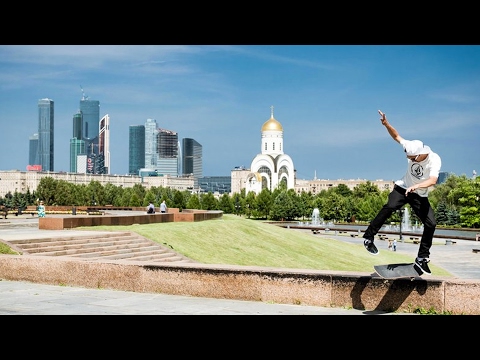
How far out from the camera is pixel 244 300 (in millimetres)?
8883

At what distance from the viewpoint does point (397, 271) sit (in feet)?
24.3

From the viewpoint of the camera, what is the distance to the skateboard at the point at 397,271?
24.2 feet

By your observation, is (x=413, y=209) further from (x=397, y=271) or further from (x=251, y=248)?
(x=251, y=248)

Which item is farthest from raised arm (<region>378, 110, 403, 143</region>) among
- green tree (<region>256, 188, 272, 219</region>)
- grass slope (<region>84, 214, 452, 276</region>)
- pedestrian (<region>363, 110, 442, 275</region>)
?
green tree (<region>256, 188, 272, 219</region>)

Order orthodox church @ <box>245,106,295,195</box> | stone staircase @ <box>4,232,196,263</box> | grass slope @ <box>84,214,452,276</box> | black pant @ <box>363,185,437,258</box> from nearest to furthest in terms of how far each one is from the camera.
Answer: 1. black pant @ <box>363,185,437,258</box>
2. stone staircase @ <box>4,232,196,263</box>
3. grass slope @ <box>84,214,452,276</box>
4. orthodox church @ <box>245,106,295,195</box>

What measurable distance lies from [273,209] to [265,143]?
186 feet

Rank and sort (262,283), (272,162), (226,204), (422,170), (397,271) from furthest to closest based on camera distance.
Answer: (272,162), (226,204), (262,283), (397,271), (422,170)

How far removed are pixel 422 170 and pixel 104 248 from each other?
16.6 metres

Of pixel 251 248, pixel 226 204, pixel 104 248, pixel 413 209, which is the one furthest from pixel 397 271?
pixel 226 204

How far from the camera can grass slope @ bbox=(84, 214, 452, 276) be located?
86.4 feet

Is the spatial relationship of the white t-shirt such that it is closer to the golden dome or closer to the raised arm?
the raised arm

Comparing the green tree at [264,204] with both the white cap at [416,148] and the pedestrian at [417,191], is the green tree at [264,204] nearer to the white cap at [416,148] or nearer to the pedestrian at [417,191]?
the pedestrian at [417,191]
